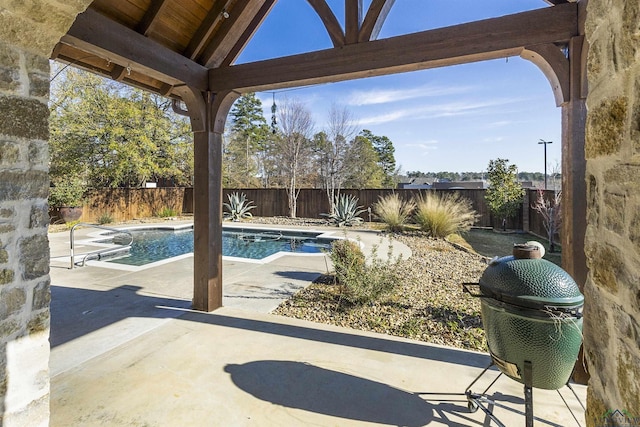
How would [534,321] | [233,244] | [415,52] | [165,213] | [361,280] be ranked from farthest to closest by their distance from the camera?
[165,213], [233,244], [361,280], [415,52], [534,321]

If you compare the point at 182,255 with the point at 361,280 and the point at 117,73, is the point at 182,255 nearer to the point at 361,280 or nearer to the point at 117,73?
the point at 117,73

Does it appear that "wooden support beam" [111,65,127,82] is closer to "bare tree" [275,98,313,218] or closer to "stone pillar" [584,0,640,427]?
"stone pillar" [584,0,640,427]

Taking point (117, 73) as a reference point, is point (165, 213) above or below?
below

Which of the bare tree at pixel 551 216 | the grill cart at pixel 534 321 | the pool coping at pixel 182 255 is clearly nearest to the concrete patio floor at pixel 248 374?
the grill cart at pixel 534 321

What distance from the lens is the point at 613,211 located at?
1.01 metres

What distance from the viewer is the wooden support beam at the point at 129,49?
2.55m

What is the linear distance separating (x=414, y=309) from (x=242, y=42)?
12.2 feet

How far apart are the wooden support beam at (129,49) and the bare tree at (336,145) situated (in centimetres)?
1188

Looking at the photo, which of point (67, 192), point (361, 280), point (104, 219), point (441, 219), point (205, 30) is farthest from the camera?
point (104, 219)

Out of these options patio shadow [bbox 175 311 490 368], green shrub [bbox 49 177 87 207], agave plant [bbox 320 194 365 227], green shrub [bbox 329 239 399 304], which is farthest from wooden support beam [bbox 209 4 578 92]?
green shrub [bbox 49 177 87 207]

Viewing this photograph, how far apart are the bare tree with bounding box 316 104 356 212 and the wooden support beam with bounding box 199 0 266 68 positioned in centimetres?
1159

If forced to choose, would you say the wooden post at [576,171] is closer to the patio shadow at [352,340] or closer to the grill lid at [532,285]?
the patio shadow at [352,340]

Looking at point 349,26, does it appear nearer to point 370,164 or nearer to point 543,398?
point 543,398

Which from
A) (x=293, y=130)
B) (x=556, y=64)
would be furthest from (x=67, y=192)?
(x=556, y=64)
